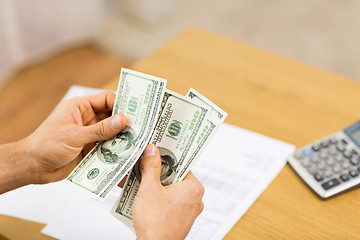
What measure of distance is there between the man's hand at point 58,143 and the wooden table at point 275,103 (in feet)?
0.68

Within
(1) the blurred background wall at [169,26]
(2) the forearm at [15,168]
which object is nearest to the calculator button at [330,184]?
(2) the forearm at [15,168]

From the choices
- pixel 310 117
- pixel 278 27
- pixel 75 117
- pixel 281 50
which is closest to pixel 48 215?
pixel 75 117

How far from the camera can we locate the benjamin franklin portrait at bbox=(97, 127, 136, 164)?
793 mm

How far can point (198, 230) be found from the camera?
0.80 m

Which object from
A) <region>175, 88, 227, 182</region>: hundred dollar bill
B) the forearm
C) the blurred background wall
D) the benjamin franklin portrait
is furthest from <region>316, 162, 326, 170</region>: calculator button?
the blurred background wall

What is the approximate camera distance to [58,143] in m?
0.79

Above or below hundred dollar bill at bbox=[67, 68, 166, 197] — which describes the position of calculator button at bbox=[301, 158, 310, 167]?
above

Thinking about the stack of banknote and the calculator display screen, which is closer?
the stack of banknote

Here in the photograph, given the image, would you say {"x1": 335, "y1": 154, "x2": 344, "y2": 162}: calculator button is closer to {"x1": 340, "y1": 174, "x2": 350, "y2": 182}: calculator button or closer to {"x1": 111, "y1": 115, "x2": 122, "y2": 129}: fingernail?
{"x1": 340, "y1": 174, "x2": 350, "y2": 182}: calculator button

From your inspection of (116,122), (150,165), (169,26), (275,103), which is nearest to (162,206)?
(150,165)

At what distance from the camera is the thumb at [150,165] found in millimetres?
719

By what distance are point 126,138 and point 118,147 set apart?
0.02 meters

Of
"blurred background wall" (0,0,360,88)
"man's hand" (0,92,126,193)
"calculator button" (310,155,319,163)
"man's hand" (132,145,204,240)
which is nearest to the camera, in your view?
"man's hand" (132,145,204,240)

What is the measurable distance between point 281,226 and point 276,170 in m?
0.13
